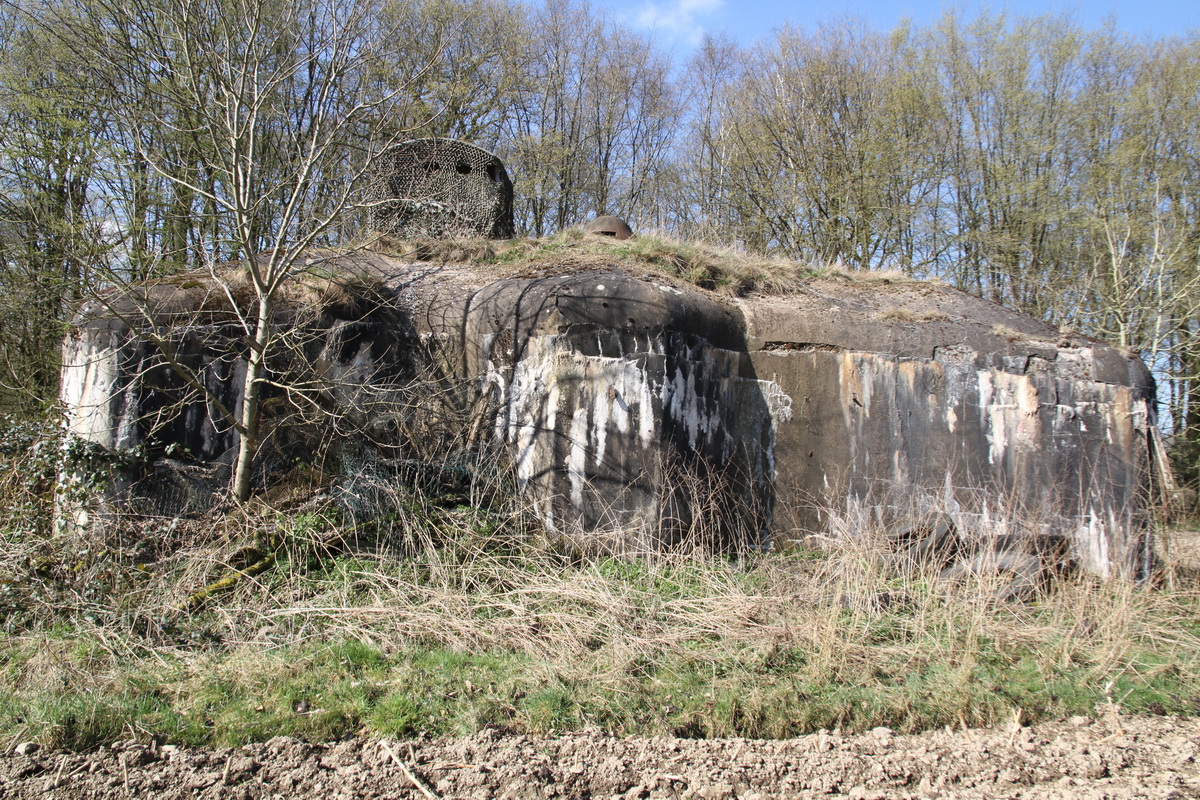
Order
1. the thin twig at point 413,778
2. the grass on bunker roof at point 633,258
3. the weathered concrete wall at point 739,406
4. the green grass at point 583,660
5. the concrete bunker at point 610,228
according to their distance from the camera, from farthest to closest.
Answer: the concrete bunker at point 610,228, the grass on bunker roof at point 633,258, the weathered concrete wall at point 739,406, the green grass at point 583,660, the thin twig at point 413,778

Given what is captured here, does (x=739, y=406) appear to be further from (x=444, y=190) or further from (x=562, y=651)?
(x=444, y=190)

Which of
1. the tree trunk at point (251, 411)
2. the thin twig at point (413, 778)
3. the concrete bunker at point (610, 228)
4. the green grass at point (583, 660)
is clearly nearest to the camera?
the thin twig at point (413, 778)

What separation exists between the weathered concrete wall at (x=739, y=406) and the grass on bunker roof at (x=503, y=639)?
2.09 feet

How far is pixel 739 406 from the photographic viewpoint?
6477 millimetres

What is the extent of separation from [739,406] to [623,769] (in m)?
3.80

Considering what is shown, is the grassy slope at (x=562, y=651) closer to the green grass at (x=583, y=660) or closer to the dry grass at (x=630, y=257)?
the green grass at (x=583, y=660)

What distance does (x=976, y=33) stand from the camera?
15625mm

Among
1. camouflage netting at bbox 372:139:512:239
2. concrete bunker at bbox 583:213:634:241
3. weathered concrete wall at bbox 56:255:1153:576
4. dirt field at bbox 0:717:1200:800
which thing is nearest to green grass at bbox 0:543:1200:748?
dirt field at bbox 0:717:1200:800

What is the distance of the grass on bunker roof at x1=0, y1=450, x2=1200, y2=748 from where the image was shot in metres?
3.59

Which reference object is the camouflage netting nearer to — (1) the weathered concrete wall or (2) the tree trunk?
(1) the weathered concrete wall

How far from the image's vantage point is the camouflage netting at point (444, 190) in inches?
334

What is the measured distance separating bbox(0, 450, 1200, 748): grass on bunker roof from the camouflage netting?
4013 millimetres

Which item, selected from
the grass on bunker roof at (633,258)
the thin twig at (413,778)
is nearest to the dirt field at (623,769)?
the thin twig at (413,778)

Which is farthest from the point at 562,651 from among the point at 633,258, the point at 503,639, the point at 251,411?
the point at 633,258
